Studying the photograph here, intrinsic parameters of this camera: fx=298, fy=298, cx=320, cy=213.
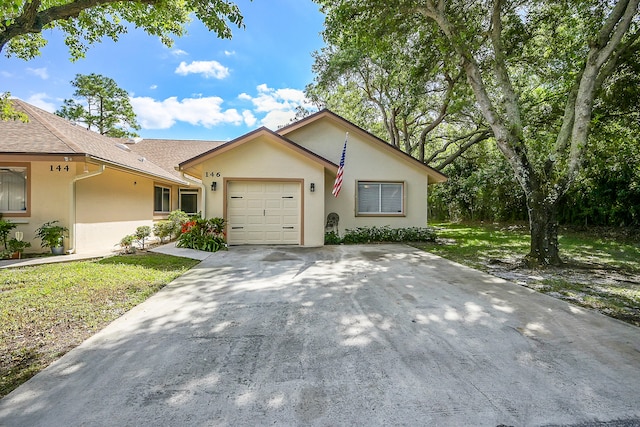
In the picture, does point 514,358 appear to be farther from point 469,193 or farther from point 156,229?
point 469,193

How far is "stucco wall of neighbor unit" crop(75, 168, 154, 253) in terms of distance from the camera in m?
8.73

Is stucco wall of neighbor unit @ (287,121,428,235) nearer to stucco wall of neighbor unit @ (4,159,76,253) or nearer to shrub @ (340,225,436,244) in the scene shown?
shrub @ (340,225,436,244)

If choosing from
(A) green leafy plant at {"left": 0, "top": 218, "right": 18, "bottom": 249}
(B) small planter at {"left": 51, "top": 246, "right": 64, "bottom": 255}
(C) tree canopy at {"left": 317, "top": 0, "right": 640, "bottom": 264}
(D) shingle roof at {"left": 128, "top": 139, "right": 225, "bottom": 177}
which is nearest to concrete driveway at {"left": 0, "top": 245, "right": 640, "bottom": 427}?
(C) tree canopy at {"left": 317, "top": 0, "right": 640, "bottom": 264}

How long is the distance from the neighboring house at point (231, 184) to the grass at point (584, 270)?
3159 mm

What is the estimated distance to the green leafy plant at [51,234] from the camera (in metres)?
7.80

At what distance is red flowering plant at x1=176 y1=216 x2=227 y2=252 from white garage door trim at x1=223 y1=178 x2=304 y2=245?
1.96 feet

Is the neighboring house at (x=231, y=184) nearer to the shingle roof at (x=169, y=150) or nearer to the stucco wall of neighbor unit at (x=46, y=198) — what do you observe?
→ the stucco wall of neighbor unit at (x=46, y=198)

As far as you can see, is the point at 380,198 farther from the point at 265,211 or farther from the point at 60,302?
the point at 60,302

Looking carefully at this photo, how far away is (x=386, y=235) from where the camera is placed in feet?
37.8

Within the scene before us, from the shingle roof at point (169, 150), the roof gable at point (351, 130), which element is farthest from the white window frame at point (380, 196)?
the shingle roof at point (169, 150)

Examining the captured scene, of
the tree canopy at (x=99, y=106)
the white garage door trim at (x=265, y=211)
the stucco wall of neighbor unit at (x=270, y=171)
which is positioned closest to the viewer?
the stucco wall of neighbor unit at (x=270, y=171)

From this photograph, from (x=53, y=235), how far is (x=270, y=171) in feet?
20.0

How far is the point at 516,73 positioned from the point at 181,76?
18506 mm

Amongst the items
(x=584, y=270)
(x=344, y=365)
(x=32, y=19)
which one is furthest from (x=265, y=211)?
(x=584, y=270)
